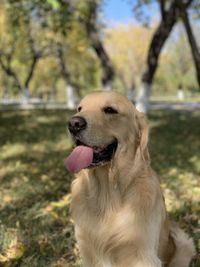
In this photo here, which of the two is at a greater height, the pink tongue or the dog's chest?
the pink tongue

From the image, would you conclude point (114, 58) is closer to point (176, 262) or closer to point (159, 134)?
point (159, 134)

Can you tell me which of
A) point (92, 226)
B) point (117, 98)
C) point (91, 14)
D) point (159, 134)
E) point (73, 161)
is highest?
point (91, 14)

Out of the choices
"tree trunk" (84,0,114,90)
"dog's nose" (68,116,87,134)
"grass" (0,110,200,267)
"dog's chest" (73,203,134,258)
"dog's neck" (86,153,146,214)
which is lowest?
"grass" (0,110,200,267)

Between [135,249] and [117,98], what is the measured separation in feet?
4.10

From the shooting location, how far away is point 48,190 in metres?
7.18

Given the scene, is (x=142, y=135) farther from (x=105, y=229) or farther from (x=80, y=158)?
(x=105, y=229)

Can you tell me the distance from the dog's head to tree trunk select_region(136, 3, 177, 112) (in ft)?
32.1

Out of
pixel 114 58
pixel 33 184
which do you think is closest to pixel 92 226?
pixel 33 184

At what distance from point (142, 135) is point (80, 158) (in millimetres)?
591

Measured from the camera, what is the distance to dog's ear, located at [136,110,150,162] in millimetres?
3771

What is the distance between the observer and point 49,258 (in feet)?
15.6

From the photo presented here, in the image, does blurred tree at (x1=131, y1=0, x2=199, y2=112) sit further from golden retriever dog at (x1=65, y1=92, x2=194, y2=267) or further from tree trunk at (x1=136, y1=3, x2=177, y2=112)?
golden retriever dog at (x1=65, y1=92, x2=194, y2=267)

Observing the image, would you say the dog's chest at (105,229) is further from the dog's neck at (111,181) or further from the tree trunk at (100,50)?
the tree trunk at (100,50)

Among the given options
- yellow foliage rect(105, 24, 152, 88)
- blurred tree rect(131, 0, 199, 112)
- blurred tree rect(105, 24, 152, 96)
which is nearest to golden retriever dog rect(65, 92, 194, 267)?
blurred tree rect(131, 0, 199, 112)
